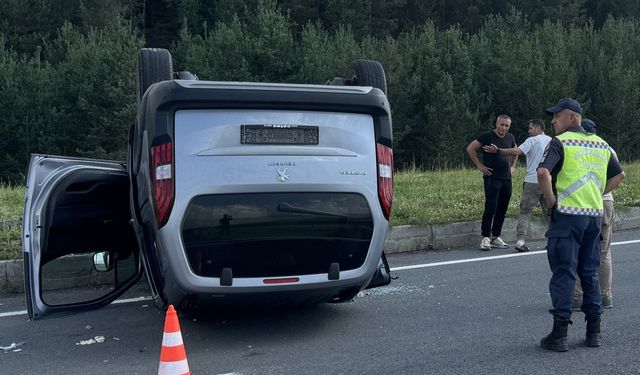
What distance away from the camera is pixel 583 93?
45.4 m

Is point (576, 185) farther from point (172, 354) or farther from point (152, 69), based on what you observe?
point (152, 69)

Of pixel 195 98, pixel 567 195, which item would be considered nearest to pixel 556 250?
pixel 567 195

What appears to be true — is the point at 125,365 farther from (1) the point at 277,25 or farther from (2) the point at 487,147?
(1) the point at 277,25

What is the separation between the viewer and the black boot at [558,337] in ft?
18.0

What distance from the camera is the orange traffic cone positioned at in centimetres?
441

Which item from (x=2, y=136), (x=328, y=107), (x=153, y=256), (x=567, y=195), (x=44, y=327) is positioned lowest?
(x=2, y=136)

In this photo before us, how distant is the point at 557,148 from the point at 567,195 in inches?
14.2

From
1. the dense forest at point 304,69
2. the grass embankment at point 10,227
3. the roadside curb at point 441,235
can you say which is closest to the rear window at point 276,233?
the grass embankment at point 10,227

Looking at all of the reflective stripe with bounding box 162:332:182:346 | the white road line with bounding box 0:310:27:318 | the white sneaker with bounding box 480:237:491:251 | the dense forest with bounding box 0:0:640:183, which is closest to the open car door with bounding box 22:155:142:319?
the white road line with bounding box 0:310:27:318

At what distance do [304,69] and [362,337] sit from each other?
125 ft

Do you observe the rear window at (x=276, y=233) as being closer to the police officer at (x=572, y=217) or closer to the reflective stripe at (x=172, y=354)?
the reflective stripe at (x=172, y=354)

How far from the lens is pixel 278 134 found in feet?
17.9

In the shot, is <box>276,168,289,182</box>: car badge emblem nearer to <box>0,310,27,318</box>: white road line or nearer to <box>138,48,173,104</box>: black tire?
<box>138,48,173,104</box>: black tire

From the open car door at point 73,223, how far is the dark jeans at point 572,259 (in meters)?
3.33
